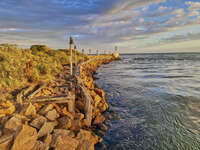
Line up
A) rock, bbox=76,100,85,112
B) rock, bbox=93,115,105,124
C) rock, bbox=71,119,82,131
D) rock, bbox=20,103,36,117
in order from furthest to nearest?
1. rock, bbox=76,100,85,112
2. rock, bbox=93,115,105,124
3. rock, bbox=71,119,82,131
4. rock, bbox=20,103,36,117

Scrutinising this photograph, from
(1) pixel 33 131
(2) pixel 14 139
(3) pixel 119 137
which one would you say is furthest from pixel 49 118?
A: (3) pixel 119 137

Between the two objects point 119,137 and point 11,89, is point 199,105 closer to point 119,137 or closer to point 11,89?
point 119,137

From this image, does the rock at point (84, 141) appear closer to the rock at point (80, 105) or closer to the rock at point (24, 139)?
the rock at point (24, 139)

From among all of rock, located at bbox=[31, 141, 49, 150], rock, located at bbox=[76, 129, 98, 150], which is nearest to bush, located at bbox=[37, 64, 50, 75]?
rock, located at bbox=[76, 129, 98, 150]

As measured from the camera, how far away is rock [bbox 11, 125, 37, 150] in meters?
2.73

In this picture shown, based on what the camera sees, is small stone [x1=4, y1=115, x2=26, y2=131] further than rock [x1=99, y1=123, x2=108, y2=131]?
No

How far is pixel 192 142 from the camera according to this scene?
469 centimetres

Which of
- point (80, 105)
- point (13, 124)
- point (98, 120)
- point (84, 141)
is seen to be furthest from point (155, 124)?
point (13, 124)

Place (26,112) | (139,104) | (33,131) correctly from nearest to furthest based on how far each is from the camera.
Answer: (33,131) < (26,112) < (139,104)

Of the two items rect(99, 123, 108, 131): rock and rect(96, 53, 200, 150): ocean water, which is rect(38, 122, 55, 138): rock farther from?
rect(99, 123, 108, 131): rock

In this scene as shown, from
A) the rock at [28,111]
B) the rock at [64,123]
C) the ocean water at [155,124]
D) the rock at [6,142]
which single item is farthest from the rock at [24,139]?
the ocean water at [155,124]

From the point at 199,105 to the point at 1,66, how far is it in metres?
12.8

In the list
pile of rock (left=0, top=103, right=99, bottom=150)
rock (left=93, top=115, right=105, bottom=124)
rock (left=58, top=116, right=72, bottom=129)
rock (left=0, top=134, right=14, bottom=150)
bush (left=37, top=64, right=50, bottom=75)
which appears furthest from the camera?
bush (left=37, top=64, right=50, bottom=75)

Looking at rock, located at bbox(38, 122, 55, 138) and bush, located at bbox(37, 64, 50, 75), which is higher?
bush, located at bbox(37, 64, 50, 75)
